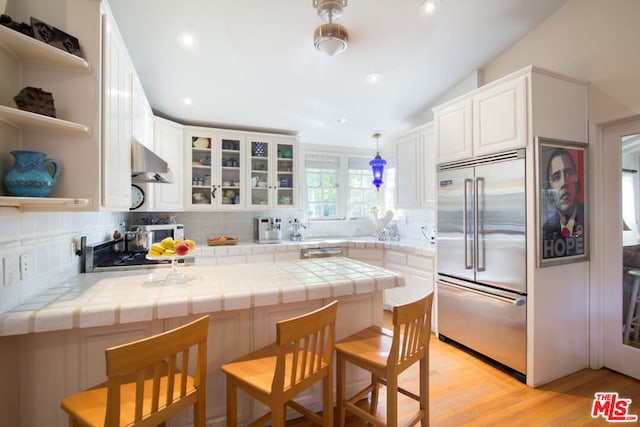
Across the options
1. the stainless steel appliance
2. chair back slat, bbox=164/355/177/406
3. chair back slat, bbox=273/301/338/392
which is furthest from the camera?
the stainless steel appliance

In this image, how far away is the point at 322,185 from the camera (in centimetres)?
455

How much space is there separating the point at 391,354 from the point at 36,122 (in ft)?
5.88

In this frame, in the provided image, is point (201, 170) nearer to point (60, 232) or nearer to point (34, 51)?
point (60, 232)

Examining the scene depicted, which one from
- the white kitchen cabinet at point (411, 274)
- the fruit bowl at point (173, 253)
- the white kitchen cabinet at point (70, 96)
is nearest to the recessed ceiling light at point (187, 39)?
the white kitchen cabinet at point (70, 96)

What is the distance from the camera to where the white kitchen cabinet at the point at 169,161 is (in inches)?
128

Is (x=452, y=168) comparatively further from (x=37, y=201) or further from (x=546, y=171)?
(x=37, y=201)

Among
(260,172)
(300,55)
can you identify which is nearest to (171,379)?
(300,55)

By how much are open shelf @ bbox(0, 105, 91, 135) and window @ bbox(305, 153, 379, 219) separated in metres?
3.26

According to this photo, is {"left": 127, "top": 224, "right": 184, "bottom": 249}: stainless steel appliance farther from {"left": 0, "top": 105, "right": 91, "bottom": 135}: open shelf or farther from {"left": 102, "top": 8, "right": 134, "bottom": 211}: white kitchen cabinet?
{"left": 0, "top": 105, "right": 91, "bottom": 135}: open shelf

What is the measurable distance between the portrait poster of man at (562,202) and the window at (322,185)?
2.80m

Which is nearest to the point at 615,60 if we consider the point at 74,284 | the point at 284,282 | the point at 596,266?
the point at 596,266

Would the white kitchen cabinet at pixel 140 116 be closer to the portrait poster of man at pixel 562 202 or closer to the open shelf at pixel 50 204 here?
the open shelf at pixel 50 204

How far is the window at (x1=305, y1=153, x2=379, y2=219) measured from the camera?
449 centimetres

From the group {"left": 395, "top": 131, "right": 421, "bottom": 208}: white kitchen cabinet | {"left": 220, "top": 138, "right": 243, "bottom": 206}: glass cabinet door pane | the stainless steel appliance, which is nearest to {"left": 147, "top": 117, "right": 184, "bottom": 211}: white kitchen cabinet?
the stainless steel appliance
